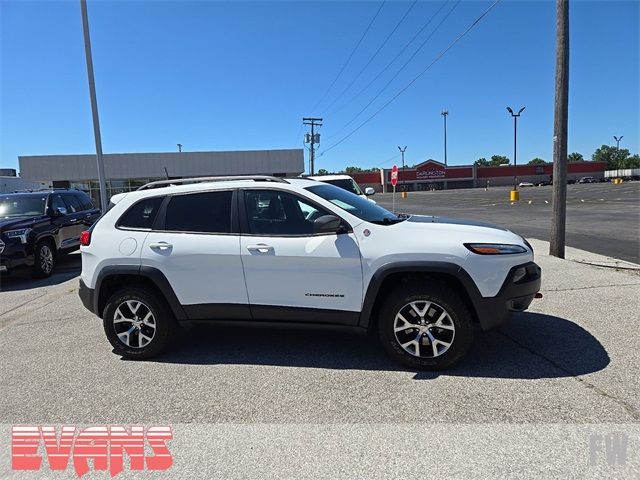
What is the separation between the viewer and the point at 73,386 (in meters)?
3.85

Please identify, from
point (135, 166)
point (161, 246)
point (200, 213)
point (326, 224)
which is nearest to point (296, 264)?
point (326, 224)

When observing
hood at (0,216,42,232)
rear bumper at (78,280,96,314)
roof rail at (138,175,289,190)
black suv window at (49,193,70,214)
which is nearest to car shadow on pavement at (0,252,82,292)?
hood at (0,216,42,232)

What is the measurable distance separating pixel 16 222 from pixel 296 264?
25.0 ft

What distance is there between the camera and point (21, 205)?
9789 millimetres

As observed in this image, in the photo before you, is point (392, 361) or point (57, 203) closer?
point (392, 361)

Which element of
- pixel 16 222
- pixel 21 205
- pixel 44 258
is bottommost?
pixel 44 258

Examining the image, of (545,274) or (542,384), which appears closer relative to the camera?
(542,384)

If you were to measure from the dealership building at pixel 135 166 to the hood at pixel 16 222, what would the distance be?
27.2m

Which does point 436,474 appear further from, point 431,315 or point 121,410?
point 121,410

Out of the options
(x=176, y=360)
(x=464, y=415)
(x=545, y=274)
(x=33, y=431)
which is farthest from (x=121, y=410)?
(x=545, y=274)

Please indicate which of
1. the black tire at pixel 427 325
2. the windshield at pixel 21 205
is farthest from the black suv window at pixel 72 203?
the black tire at pixel 427 325

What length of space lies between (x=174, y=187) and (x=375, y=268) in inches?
89.1

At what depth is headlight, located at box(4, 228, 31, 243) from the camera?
8.44 meters

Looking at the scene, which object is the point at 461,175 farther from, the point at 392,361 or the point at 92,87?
the point at 392,361
